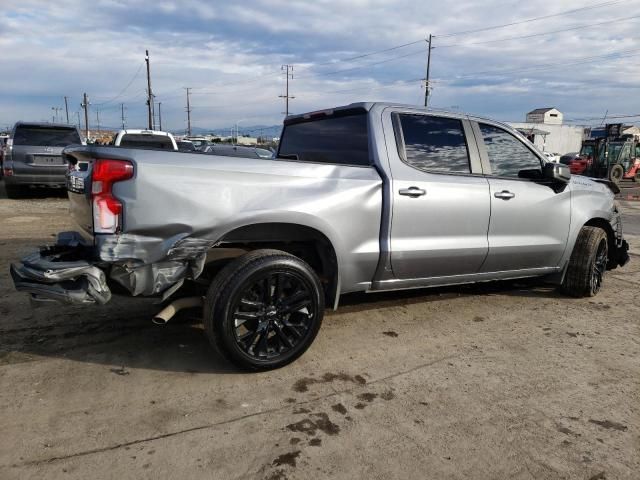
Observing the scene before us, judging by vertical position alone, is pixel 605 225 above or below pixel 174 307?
above

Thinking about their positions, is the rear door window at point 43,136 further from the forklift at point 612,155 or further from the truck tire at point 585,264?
the forklift at point 612,155

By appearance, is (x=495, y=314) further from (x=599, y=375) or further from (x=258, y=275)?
(x=258, y=275)

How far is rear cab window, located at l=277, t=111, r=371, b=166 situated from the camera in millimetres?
3982

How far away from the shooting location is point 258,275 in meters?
3.24

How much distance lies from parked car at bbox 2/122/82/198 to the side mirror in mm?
10046

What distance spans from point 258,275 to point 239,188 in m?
0.58

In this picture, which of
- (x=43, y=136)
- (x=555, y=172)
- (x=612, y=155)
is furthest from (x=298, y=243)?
(x=612, y=155)

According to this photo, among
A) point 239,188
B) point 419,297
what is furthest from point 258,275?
point 419,297

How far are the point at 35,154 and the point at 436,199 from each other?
33.8ft

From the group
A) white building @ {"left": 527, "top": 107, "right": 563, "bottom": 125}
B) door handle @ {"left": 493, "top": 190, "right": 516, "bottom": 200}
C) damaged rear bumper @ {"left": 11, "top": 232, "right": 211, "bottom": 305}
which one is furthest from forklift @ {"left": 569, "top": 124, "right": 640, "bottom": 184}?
white building @ {"left": 527, "top": 107, "right": 563, "bottom": 125}

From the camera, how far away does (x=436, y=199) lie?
3961 mm

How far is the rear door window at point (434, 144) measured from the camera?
156 inches

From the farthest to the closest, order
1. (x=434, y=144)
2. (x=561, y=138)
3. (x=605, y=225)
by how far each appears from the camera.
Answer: (x=561, y=138)
(x=605, y=225)
(x=434, y=144)

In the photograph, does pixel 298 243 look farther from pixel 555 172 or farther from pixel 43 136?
pixel 43 136
